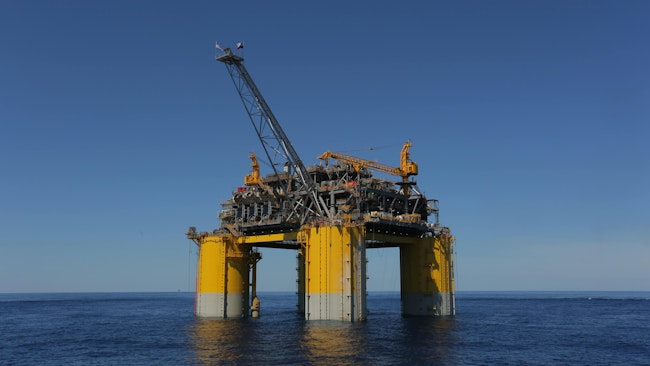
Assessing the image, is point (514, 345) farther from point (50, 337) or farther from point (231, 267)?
point (50, 337)

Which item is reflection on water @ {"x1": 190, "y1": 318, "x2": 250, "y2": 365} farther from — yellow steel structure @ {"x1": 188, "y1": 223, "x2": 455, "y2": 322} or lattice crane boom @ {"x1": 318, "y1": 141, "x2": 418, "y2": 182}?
lattice crane boom @ {"x1": 318, "y1": 141, "x2": 418, "y2": 182}

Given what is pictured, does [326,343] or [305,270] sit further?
[305,270]

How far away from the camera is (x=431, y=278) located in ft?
235

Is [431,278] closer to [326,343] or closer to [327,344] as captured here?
[326,343]

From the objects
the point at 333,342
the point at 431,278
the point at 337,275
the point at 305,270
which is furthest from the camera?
the point at 431,278

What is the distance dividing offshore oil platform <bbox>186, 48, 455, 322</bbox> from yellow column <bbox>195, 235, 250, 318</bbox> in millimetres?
134

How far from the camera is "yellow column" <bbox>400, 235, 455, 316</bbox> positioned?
71.4 metres

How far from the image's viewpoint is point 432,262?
7169 cm

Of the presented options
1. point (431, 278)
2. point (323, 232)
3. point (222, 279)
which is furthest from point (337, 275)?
point (222, 279)

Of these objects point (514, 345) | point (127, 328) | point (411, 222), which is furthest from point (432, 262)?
point (127, 328)

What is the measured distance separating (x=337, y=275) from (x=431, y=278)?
18.6m

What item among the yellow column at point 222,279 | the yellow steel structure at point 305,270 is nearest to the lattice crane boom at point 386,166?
the yellow steel structure at point 305,270

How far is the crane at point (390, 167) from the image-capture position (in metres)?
69.1

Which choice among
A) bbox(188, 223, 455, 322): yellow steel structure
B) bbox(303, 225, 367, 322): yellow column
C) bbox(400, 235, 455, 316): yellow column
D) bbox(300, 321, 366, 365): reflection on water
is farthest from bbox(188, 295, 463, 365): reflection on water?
bbox(400, 235, 455, 316): yellow column
